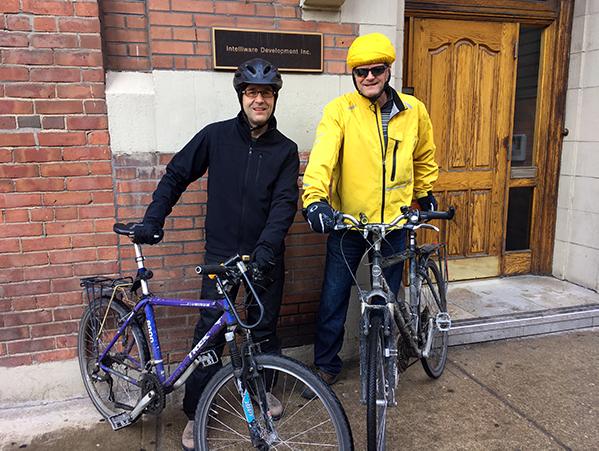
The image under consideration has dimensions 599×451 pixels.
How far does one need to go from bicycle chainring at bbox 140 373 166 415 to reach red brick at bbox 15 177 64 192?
1272 millimetres

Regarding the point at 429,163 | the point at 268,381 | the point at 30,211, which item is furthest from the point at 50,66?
the point at 429,163

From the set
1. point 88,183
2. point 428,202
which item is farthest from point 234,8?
point 428,202

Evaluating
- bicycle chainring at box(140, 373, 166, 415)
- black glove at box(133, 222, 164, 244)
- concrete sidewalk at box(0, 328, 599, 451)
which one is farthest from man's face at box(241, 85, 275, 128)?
concrete sidewalk at box(0, 328, 599, 451)

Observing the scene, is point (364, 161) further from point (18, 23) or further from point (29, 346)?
point (29, 346)

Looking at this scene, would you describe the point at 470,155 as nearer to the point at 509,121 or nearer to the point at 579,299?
the point at 509,121

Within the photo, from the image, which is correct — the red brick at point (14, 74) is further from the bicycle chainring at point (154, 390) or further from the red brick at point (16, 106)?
A: the bicycle chainring at point (154, 390)

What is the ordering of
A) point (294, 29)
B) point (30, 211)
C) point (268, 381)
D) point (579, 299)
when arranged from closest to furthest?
point (268, 381) → point (30, 211) → point (294, 29) → point (579, 299)

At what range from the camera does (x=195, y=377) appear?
115 inches

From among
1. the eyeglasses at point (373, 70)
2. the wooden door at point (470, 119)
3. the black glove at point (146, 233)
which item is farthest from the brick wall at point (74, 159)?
the wooden door at point (470, 119)

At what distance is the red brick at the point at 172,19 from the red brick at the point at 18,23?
69 cm

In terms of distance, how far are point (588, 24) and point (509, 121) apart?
1.06 metres

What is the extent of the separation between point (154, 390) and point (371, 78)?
210 centimetres

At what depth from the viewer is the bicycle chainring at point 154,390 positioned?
2736mm

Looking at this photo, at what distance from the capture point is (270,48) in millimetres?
3330
